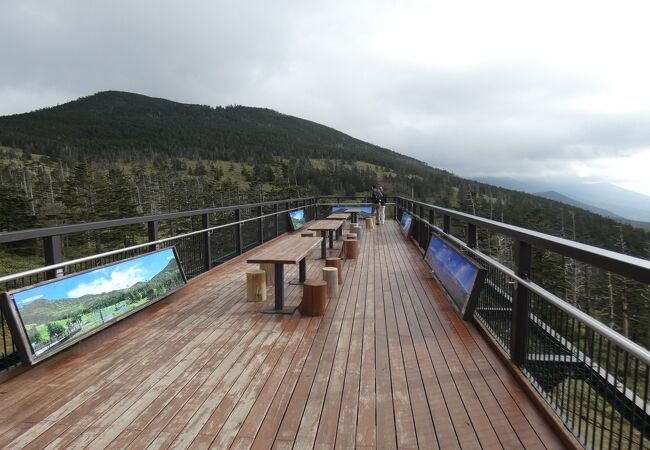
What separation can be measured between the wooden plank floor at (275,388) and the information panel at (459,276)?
0.23 m

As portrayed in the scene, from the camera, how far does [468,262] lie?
3854 millimetres

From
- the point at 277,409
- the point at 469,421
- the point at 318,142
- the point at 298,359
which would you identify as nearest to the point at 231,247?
the point at 298,359

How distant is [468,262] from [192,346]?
2.83m

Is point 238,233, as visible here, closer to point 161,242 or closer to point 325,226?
point 325,226

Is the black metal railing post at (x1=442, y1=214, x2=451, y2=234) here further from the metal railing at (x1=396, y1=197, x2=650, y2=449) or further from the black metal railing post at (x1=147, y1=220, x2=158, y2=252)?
the black metal railing post at (x1=147, y1=220, x2=158, y2=252)

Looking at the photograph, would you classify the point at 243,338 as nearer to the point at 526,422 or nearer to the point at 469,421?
the point at 469,421

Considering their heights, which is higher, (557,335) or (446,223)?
(446,223)

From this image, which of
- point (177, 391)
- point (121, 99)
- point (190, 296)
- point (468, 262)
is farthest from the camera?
point (121, 99)

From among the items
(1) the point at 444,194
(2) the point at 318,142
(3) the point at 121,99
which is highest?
(3) the point at 121,99

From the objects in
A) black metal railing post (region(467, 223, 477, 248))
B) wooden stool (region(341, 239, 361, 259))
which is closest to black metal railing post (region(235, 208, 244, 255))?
wooden stool (region(341, 239, 361, 259))

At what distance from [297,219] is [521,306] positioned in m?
10.0

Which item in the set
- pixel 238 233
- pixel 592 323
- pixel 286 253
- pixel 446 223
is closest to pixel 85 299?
pixel 286 253

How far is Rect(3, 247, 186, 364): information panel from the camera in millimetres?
2652

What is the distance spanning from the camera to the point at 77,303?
3070 millimetres
